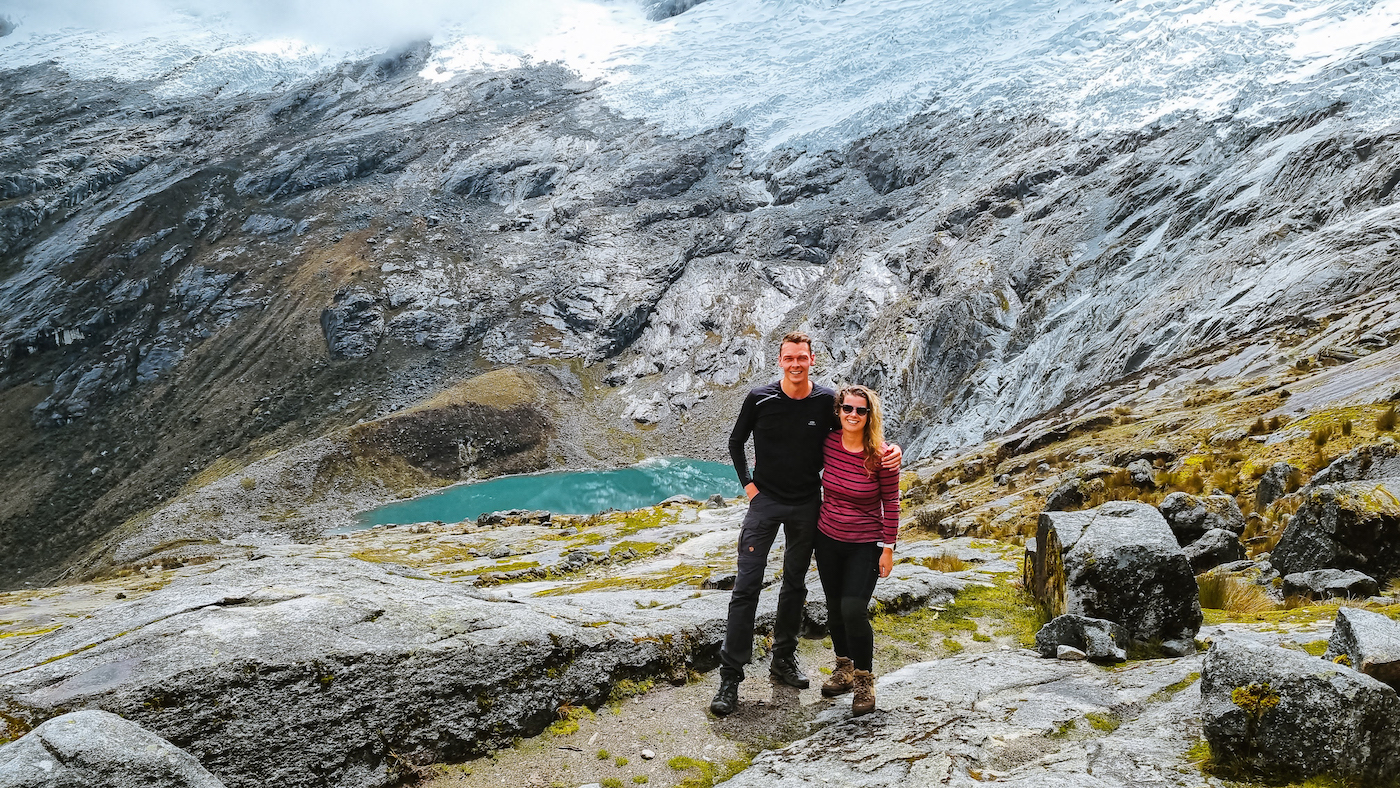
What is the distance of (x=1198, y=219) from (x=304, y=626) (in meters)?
110

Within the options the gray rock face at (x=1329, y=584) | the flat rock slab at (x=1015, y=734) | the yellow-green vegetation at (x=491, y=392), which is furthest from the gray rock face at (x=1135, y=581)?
the yellow-green vegetation at (x=491, y=392)

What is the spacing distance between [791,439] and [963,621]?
609 centimetres

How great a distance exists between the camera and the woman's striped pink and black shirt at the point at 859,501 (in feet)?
27.0

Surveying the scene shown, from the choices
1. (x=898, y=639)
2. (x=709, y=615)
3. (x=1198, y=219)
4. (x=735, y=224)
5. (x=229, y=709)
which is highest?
(x=735, y=224)

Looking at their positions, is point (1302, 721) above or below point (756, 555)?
below

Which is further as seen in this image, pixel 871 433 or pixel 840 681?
pixel 840 681

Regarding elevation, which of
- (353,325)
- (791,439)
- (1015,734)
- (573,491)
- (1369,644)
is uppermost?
(353,325)

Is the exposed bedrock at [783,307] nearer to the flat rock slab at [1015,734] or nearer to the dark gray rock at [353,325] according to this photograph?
the dark gray rock at [353,325]

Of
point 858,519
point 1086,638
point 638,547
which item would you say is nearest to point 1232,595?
point 1086,638

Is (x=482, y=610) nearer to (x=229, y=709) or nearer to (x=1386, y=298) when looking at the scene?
(x=229, y=709)

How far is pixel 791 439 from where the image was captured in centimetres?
867

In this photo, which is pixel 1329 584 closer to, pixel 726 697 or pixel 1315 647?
pixel 1315 647

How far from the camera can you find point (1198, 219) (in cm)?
8944

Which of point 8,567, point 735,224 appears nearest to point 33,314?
point 8,567
